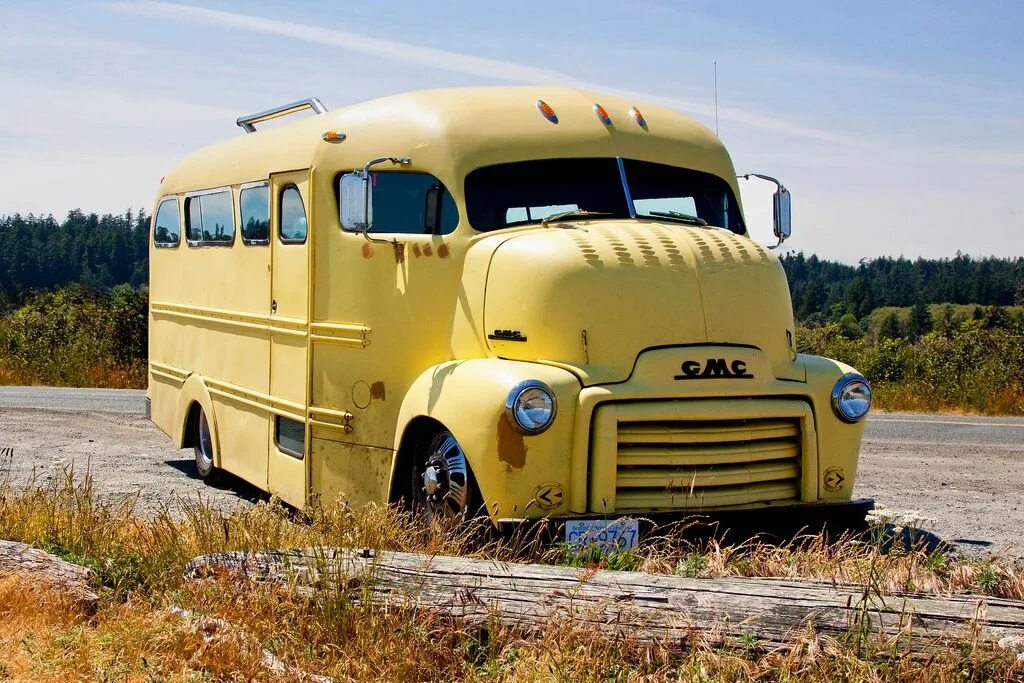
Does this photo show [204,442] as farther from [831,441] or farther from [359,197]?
[831,441]

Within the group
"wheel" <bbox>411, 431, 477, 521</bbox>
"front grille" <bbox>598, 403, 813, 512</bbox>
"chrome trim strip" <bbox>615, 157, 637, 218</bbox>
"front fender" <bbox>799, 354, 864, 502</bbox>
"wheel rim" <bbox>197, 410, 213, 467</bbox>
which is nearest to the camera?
"front grille" <bbox>598, 403, 813, 512</bbox>

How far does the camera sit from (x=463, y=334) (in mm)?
7172

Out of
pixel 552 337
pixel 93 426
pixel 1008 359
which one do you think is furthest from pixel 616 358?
pixel 1008 359

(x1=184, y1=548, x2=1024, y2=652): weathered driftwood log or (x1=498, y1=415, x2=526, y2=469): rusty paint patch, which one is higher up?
(x1=498, y1=415, x2=526, y2=469): rusty paint patch

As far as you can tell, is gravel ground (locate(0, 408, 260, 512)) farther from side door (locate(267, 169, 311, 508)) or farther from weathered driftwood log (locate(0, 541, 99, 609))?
weathered driftwood log (locate(0, 541, 99, 609))

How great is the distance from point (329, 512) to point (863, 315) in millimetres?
111997

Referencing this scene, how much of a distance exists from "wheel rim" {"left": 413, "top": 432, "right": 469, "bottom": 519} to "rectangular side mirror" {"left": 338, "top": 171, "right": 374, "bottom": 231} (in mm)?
1478

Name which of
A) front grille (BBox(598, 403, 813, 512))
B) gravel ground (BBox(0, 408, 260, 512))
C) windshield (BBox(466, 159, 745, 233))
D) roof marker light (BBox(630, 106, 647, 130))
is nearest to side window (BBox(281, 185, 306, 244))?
windshield (BBox(466, 159, 745, 233))

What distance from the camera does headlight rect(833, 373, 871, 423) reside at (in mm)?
6770

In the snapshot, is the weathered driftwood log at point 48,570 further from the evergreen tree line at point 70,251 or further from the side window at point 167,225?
the evergreen tree line at point 70,251

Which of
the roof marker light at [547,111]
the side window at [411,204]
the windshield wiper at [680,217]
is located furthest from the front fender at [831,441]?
the side window at [411,204]

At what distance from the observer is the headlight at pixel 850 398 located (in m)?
6.77

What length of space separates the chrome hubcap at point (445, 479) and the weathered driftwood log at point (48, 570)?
6.49 feet

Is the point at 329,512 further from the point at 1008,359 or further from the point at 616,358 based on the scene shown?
the point at 1008,359
